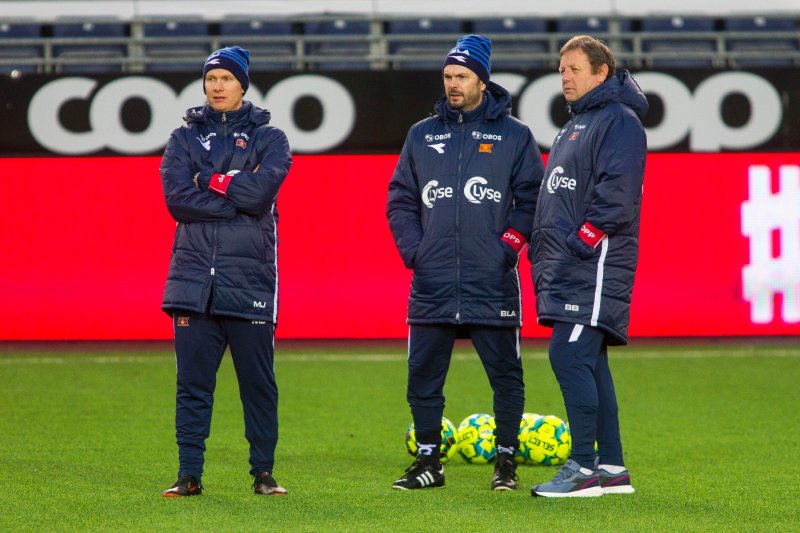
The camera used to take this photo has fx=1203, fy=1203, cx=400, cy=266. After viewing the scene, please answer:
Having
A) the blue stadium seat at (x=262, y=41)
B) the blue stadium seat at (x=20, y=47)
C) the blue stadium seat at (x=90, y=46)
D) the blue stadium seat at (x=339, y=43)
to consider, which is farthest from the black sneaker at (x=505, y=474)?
the blue stadium seat at (x=20, y=47)

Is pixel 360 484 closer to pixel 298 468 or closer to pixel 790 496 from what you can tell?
pixel 298 468

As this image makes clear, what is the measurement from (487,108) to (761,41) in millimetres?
9599

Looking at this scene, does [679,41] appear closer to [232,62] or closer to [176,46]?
[176,46]

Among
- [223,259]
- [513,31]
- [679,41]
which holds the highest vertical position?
[513,31]

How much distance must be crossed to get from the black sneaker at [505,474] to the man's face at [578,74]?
1.66m

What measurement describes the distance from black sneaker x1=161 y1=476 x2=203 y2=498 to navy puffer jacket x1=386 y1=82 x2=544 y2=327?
1.24 metres

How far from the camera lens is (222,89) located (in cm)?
523

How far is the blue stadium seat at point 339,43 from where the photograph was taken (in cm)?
1334

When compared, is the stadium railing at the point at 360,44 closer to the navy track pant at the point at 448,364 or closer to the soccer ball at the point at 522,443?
the soccer ball at the point at 522,443

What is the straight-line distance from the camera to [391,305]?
12500 mm

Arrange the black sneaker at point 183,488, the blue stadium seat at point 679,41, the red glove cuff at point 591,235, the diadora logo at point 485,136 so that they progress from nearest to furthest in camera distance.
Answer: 1. the red glove cuff at point 591,235
2. the black sneaker at point 183,488
3. the diadora logo at point 485,136
4. the blue stadium seat at point 679,41

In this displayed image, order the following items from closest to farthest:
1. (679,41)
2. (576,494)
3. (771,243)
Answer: (576,494)
(771,243)
(679,41)

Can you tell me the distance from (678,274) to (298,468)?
24.3ft

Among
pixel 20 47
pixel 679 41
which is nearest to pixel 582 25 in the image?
pixel 679 41
